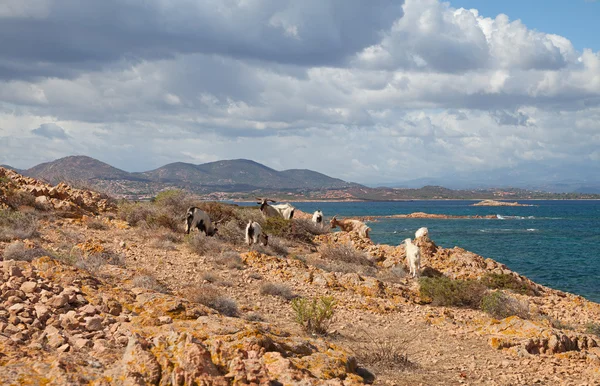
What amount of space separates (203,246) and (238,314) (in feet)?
22.1

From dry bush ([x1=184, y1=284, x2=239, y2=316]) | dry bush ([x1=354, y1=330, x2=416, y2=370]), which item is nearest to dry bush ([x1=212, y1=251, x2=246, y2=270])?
dry bush ([x1=184, y1=284, x2=239, y2=316])

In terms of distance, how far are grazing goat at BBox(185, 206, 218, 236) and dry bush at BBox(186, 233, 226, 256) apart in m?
1.42

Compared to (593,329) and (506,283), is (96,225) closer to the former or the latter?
(506,283)

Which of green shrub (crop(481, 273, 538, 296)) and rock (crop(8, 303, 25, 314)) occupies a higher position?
rock (crop(8, 303, 25, 314))

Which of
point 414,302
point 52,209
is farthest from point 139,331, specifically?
point 52,209

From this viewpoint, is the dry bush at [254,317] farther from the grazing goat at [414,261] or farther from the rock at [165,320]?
the grazing goat at [414,261]

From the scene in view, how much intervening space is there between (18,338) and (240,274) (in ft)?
26.7

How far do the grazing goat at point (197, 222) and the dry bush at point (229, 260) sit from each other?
302 cm

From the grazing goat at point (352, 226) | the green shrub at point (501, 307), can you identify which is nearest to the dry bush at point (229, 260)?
the green shrub at point (501, 307)

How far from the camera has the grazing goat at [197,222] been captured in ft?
57.8

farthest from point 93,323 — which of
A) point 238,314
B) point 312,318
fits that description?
point 312,318

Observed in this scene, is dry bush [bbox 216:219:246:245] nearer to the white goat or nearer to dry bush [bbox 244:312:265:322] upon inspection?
the white goat

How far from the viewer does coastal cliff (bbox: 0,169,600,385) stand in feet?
17.2

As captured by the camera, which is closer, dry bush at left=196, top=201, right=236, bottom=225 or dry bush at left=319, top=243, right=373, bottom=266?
dry bush at left=319, top=243, right=373, bottom=266
